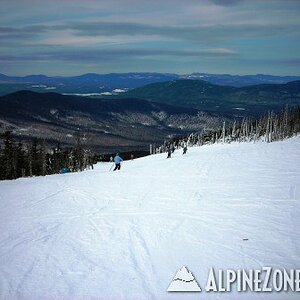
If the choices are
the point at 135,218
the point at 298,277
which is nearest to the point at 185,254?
the point at 298,277

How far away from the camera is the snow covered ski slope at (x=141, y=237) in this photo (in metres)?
8.63

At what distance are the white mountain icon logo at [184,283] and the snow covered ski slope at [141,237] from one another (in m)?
0.17

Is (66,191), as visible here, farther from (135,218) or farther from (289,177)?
(289,177)

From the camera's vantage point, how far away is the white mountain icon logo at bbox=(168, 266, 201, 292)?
8.34 meters

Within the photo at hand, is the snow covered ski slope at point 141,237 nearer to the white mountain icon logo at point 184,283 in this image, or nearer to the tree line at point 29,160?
the white mountain icon logo at point 184,283

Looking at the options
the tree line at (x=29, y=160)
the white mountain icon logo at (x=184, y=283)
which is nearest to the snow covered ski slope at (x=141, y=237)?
the white mountain icon logo at (x=184, y=283)

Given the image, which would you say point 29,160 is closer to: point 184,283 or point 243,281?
point 184,283

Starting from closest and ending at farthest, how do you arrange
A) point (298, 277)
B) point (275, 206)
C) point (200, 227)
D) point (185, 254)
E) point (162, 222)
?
point (298, 277) → point (185, 254) → point (200, 227) → point (162, 222) → point (275, 206)

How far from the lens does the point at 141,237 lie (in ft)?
38.7

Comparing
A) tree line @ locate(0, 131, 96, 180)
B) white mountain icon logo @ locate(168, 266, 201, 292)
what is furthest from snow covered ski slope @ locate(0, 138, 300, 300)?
tree line @ locate(0, 131, 96, 180)

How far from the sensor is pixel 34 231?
42.6 ft

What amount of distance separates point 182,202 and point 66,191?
8.41 meters

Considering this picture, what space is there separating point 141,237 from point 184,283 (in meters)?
3.48

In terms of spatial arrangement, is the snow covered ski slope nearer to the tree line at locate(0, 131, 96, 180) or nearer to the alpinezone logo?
the alpinezone logo
